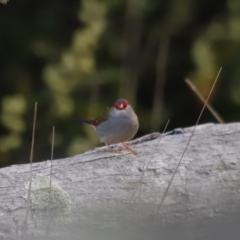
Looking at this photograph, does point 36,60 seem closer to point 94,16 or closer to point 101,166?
point 94,16

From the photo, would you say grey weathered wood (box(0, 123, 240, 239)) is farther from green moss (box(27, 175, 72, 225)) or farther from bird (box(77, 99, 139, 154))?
bird (box(77, 99, 139, 154))

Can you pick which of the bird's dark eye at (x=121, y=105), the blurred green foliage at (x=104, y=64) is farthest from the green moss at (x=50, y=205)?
the blurred green foliage at (x=104, y=64)

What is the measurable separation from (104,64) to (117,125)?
272cm

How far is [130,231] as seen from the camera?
3.07 meters

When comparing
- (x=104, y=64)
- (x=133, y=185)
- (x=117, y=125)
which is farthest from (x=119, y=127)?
(x=104, y=64)

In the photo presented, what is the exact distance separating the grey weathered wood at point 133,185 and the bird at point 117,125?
429mm

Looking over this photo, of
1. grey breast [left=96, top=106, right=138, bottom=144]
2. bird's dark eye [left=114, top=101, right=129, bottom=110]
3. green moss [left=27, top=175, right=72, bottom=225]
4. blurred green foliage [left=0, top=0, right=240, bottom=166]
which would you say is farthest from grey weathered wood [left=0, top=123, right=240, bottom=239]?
blurred green foliage [left=0, top=0, right=240, bottom=166]

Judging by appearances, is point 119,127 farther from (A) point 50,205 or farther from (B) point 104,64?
(B) point 104,64

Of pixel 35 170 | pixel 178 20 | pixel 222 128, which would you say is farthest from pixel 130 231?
pixel 178 20

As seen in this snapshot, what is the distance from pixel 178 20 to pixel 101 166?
3.45 m

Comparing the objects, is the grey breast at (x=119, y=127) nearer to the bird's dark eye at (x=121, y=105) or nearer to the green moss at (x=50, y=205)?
the bird's dark eye at (x=121, y=105)

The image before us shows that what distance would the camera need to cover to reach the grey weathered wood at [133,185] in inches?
124

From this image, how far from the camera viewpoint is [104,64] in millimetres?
6660

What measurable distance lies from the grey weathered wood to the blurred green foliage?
2812 mm
